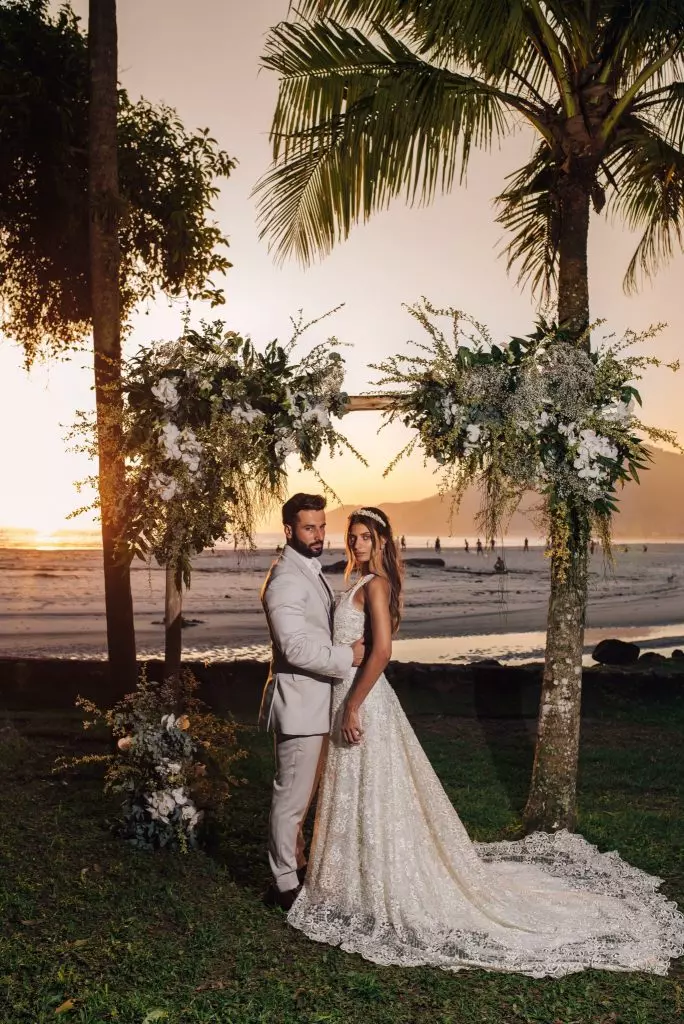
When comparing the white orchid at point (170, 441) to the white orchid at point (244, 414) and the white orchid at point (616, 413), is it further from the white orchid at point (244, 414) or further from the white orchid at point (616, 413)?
the white orchid at point (616, 413)

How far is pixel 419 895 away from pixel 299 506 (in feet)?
7.13

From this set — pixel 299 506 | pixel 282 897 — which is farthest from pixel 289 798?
pixel 299 506

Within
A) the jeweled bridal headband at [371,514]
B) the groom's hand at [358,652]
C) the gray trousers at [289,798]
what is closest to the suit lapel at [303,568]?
the groom's hand at [358,652]

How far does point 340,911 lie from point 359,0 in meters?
6.02

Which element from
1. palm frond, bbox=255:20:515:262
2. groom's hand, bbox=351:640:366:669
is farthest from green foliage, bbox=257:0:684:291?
groom's hand, bbox=351:640:366:669

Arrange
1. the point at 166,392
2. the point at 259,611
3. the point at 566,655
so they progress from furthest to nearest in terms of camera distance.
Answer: the point at 259,611
the point at 566,655
the point at 166,392

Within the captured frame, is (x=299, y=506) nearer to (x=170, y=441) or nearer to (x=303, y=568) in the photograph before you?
(x=303, y=568)

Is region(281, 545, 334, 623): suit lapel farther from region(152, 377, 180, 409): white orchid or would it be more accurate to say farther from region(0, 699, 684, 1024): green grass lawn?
region(0, 699, 684, 1024): green grass lawn

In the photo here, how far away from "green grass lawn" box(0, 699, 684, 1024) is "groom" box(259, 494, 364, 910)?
43 cm

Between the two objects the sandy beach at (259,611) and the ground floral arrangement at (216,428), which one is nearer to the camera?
the ground floral arrangement at (216,428)

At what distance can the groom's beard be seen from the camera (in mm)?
5363

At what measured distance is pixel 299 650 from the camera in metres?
5.14

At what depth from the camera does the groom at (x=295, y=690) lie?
5316 mm

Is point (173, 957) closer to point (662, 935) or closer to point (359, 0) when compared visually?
point (662, 935)
